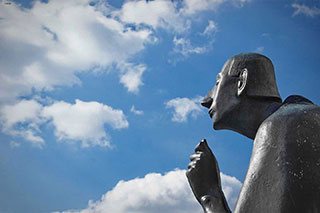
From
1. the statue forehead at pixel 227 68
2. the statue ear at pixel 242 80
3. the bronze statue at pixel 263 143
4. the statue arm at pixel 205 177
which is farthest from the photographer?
the statue forehead at pixel 227 68

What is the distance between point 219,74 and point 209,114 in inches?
18.6

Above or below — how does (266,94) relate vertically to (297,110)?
above

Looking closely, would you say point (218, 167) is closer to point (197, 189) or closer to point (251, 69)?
point (197, 189)

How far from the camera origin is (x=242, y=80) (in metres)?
5.41

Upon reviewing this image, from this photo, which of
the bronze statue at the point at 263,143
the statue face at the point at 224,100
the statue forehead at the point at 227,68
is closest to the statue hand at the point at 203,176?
the bronze statue at the point at 263,143

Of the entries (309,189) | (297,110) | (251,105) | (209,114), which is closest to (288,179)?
(309,189)

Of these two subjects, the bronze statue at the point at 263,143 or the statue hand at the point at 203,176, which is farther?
the statue hand at the point at 203,176

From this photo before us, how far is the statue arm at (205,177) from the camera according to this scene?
527 centimetres

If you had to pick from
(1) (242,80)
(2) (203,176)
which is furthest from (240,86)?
(2) (203,176)

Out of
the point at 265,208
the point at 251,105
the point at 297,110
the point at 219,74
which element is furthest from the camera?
the point at 219,74

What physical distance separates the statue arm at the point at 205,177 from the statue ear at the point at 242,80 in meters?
0.74

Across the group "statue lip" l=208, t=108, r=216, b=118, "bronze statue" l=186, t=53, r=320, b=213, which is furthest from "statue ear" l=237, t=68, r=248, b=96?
"statue lip" l=208, t=108, r=216, b=118

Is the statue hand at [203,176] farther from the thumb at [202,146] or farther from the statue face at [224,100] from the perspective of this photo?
the statue face at [224,100]

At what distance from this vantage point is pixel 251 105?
5.33 m
